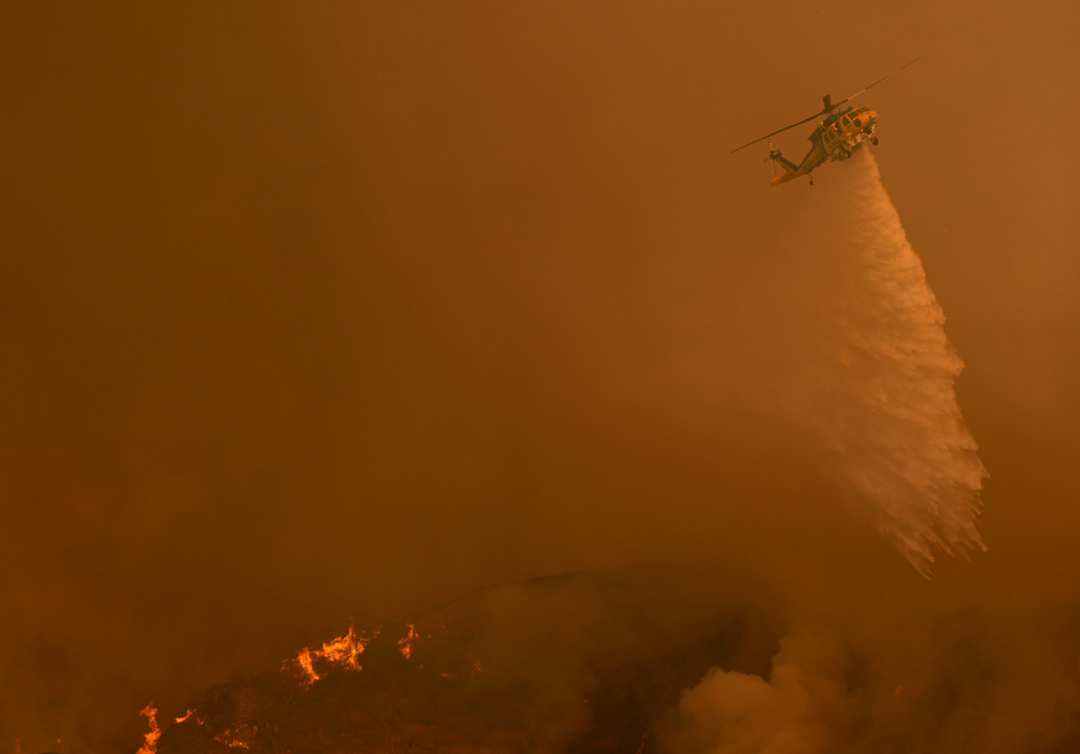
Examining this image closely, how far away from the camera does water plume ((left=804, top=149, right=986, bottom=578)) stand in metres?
12.8

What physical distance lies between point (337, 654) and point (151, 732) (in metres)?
3.87

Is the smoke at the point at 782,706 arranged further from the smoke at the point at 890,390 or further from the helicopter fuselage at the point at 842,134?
the helicopter fuselage at the point at 842,134

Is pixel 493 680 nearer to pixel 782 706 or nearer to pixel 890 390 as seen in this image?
pixel 782 706

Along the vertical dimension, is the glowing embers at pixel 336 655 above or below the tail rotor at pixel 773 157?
below

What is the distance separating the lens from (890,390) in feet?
43.4

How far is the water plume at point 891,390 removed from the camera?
503 inches

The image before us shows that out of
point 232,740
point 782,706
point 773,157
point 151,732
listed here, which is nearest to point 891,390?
point 773,157

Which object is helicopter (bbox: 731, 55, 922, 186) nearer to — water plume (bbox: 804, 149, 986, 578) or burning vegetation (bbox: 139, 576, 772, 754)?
water plume (bbox: 804, 149, 986, 578)

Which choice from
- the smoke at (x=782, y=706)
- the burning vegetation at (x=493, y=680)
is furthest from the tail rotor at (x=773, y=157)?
the burning vegetation at (x=493, y=680)

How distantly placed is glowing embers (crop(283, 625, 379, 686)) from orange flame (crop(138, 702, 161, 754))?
2.75m

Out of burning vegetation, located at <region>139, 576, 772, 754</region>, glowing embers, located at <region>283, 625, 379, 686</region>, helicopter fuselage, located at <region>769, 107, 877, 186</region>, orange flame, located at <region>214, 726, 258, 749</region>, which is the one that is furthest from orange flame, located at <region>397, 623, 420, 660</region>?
helicopter fuselage, located at <region>769, 107, 877, 186</region>

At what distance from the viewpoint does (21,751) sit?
44.5ft

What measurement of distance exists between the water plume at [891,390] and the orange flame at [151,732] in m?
14.8

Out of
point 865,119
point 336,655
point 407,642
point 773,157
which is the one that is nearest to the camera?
point 865,119
